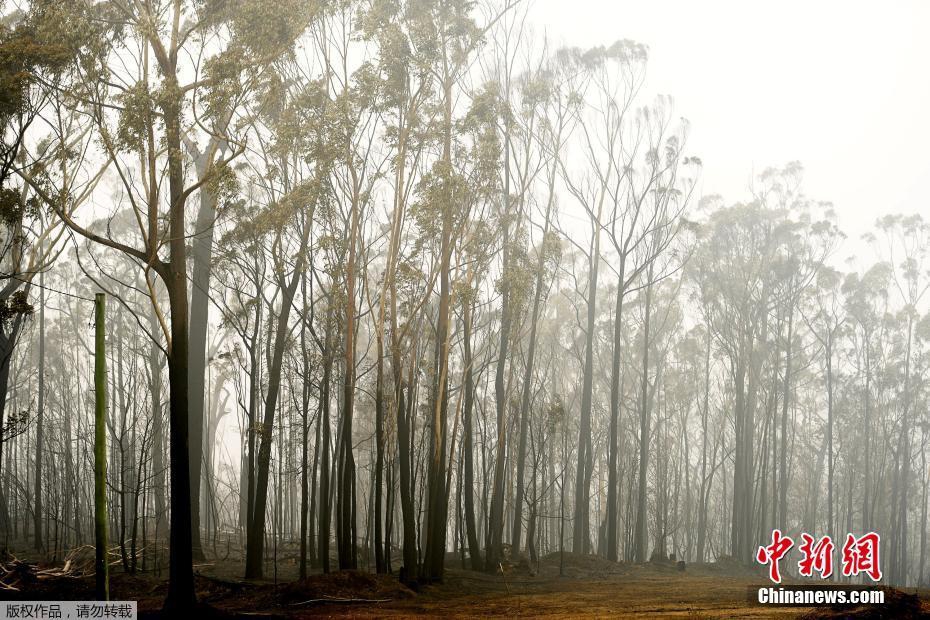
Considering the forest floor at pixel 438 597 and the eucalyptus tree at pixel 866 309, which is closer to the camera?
the forest floor at pixel 438 597

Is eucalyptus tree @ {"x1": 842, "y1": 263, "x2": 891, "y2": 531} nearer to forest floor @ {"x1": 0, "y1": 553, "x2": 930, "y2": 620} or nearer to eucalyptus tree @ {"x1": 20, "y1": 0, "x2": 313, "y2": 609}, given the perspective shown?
forest floor @ {"x1": 0, "y1": 553, "x2": 930, "y2": 620}

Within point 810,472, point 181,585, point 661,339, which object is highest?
point 661,339

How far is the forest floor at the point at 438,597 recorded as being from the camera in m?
8.58

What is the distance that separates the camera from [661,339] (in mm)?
33281

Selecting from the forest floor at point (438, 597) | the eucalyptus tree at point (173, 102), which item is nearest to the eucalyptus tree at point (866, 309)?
the forest floor at point (438, 597)

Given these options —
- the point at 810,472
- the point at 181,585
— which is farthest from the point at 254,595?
the point at 810,472

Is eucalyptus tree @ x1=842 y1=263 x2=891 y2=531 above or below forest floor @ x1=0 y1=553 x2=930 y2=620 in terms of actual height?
above

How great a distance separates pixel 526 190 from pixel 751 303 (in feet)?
42.4

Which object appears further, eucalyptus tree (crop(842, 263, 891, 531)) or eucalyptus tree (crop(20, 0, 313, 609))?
eucalyptus tree (crop(842, 263, 891, 531))

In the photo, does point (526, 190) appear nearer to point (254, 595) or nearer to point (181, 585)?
point (254, 595)

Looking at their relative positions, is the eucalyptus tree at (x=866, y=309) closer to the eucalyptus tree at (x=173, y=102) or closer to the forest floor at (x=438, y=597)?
the forest floor at (x=438, y=597)

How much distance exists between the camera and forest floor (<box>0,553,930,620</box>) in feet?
28.1

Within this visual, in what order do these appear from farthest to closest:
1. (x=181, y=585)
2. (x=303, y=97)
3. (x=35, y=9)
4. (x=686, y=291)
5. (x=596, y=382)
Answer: (x=596, y=382) → (x=686, y=291) → (x=303, y=97) → (x=35, y=9) → (x=181, y=585)

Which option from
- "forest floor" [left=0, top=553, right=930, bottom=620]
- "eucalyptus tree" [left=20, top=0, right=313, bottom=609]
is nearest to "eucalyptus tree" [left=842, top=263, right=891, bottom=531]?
"forest floor" [left=0, top=553, right=930, bottom=620]
